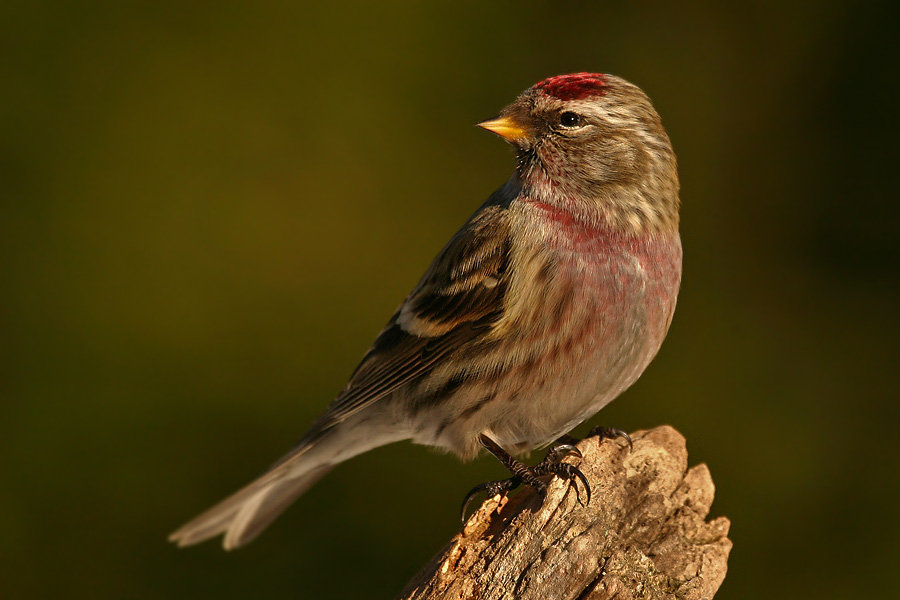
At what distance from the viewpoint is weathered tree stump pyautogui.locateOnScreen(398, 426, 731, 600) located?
1898 millimetres

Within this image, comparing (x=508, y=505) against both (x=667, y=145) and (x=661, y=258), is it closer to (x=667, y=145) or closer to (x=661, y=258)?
(x=661, y=258)

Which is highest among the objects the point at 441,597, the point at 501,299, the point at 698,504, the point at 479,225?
the point at 479,225

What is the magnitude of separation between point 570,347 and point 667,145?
71 cm

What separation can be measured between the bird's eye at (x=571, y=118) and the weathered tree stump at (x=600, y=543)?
941 millimetres

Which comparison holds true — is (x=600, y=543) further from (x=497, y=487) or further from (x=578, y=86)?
(x=578, y=86)

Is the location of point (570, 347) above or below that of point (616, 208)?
below

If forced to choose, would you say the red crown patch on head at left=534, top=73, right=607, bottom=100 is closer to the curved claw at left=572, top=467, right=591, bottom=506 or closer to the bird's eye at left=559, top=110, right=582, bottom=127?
the bird's eye at left=559, top=110, right=582, bottom=127

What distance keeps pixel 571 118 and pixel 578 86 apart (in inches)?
3.5

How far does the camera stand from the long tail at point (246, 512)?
3.05m

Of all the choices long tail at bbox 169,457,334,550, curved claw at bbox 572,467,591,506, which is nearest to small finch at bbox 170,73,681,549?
curved claw at bbox 572,467,591,506

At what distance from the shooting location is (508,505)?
88.0 inches

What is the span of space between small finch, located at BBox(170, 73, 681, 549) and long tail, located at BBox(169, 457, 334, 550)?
471mm

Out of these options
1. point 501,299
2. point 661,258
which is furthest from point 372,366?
point 661,258

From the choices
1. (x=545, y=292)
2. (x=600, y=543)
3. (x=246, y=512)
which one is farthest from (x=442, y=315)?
(x=246, y=512)
